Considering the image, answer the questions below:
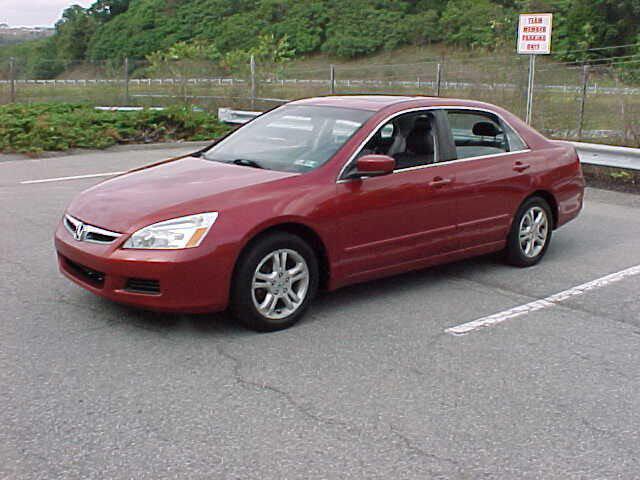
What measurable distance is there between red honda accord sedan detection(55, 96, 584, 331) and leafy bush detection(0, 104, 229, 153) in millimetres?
9661

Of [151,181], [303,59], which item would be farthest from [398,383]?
[303,59]

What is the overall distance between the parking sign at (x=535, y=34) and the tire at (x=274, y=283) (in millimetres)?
9328

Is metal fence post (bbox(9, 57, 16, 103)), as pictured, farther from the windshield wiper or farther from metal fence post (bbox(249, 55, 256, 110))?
the windshield wiper

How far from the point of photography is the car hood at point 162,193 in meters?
5.43

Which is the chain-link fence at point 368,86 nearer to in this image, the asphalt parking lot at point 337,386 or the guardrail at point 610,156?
the guardrail at point 610,156

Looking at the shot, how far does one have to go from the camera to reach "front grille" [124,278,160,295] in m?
5.28

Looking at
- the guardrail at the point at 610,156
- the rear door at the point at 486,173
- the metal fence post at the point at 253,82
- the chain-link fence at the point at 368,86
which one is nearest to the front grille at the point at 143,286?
the rear door at the point at 486,173

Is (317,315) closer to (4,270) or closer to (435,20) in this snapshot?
(4,270)

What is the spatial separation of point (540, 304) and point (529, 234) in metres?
1.20

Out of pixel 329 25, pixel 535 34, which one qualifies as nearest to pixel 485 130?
pixel 535 34

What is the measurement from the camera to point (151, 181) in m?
6.07

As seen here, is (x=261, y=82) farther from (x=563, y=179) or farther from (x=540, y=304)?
(x=540, y=304)

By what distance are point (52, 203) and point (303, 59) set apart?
61.2 meters

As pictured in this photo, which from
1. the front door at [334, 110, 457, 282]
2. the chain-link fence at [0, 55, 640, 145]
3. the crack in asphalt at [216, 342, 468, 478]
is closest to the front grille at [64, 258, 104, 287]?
the crack in asphalt at [216, 342, 468, 478]
